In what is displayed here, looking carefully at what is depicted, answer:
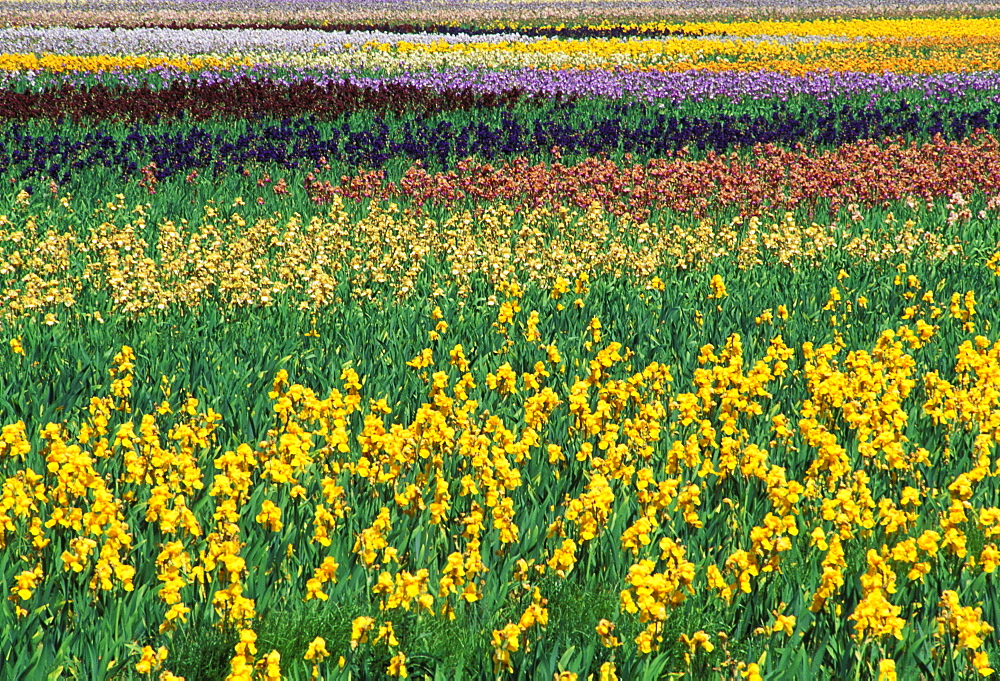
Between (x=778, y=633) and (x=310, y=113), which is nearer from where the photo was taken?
(x=778, y=633)

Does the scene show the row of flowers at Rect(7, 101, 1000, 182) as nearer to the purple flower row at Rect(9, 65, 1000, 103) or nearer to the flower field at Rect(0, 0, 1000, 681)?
the flower field at Rect(0, 0, 1000, 681)

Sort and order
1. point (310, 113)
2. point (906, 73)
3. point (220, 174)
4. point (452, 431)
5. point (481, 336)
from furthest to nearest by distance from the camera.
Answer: point (906, 73), point (310, 113), point (220, 174), point (481, 336), point (452, 431)

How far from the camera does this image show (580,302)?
6453 millimetres

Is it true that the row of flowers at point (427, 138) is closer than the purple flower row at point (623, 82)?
Yes

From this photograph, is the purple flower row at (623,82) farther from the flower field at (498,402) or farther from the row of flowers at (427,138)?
the flower field at (498,402)

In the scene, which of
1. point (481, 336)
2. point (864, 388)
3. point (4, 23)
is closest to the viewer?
point (864, 388)

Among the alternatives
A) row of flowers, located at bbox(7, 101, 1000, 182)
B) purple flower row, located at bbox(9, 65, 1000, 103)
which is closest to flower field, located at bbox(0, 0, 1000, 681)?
row of flowers, located at bbox(7, 101, 1000, 182)

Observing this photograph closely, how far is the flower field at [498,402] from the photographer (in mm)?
3152

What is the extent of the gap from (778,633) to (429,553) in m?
1.29

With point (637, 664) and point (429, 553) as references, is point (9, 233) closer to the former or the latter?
point (429, 553)

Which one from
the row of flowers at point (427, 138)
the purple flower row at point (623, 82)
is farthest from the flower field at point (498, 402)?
the purple flower row at point (623, 82)

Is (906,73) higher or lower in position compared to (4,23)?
lower

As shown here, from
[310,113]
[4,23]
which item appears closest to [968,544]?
[310,113]

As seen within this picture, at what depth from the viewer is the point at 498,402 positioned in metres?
5.21
